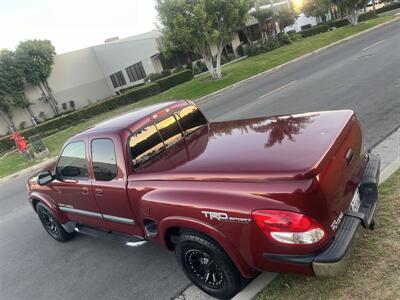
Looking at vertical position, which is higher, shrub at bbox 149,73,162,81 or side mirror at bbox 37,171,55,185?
side mirror at bbox 37,171,55,185

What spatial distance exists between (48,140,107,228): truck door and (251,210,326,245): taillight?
2558 mm

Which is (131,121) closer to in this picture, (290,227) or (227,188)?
(227,188)

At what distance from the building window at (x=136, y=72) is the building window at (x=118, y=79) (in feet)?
6.27

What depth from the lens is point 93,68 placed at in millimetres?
46562

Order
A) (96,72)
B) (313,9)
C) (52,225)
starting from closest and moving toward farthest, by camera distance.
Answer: (52,225), (313,9), (96,72)

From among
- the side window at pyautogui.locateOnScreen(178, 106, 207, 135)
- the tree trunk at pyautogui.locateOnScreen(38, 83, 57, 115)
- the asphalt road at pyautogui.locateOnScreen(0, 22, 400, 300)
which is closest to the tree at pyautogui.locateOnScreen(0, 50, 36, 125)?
the tree trunk at pyautogui.locateOnScreen(38, 83, 57, 115)

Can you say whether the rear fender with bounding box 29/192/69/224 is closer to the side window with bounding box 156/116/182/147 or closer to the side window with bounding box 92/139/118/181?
the side window with bounding box 92/139/118/181

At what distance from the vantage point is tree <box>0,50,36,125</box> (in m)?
35.5

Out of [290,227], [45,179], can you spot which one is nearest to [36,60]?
[45,179]

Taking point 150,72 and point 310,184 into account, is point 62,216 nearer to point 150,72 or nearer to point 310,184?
point 310,184

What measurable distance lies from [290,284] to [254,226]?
0.94 m

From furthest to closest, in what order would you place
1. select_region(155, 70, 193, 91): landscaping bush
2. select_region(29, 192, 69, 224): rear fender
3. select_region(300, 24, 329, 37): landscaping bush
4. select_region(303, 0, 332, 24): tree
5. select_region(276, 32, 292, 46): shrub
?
select_region(303, 0, 332, 24): tree → select_region(300, 24, 329, 37): landscaping bush → select_region(276, 32, 292, 46): shrub → select_region(155, 70, 193, 91): landscaping bush → select_region(29, 192, 69, 224): rear fender

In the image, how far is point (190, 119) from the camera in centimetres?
501

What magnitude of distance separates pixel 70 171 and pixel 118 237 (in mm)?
1129
